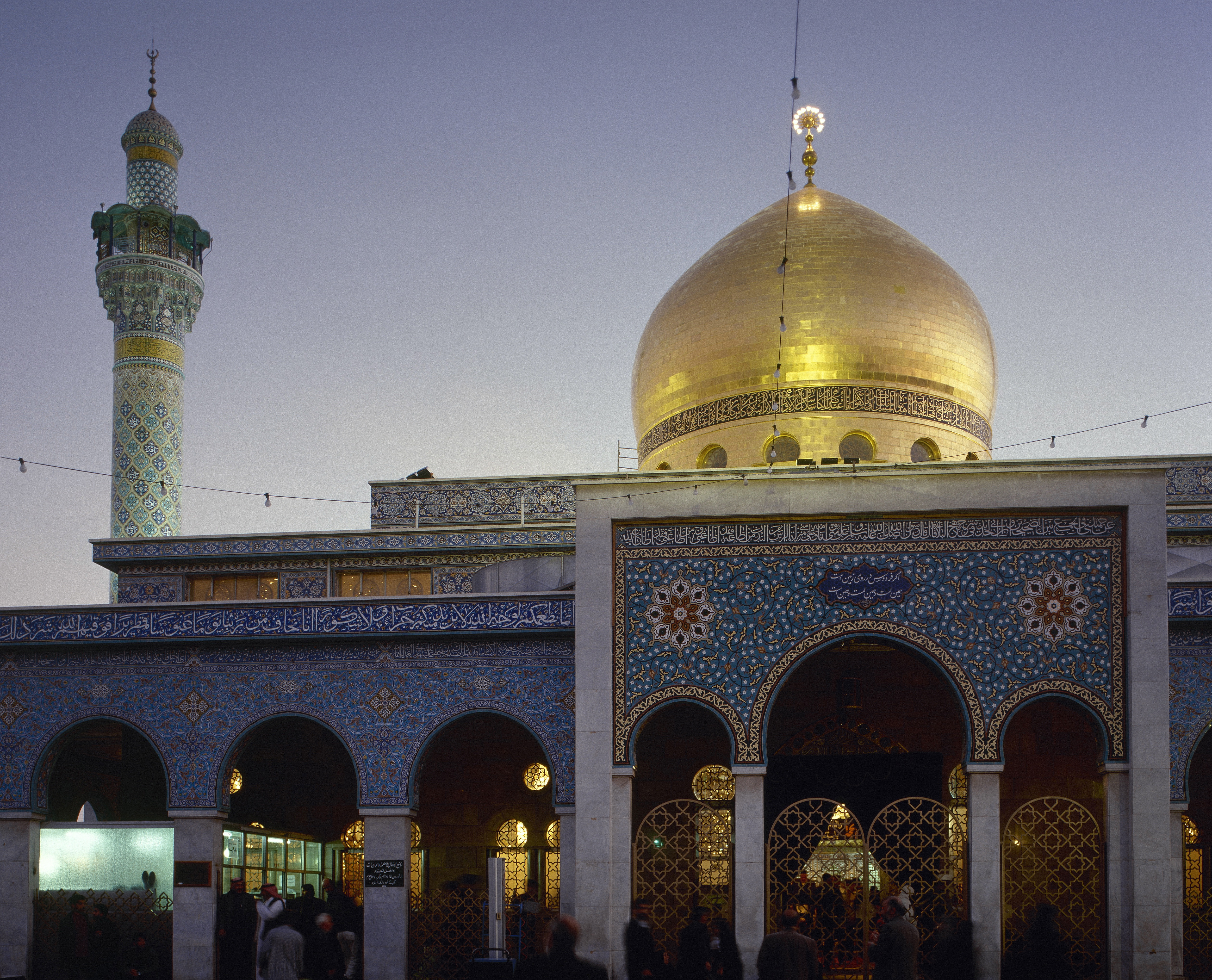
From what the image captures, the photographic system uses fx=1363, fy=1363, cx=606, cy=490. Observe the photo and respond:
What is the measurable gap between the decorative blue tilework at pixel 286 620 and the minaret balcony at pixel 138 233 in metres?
10.4

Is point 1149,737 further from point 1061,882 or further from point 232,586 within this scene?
point 232,586

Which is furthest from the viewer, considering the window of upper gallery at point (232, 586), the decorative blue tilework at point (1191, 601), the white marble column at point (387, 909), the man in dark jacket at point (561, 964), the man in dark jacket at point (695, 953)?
the window of upper gallery at point (232, 586)

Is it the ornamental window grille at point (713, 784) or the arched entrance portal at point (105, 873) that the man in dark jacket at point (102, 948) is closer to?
the arched entrance portal at point (105, 873)

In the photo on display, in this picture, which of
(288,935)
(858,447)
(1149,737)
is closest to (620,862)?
(288,935)

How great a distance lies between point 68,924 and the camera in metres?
11.8

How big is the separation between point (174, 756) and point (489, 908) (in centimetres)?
350

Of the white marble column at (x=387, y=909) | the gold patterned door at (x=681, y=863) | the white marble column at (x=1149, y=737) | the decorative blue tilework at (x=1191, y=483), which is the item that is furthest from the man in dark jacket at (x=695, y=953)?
the decorative blue tilework at (x=1191, y=483)

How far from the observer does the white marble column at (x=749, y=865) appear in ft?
35.6

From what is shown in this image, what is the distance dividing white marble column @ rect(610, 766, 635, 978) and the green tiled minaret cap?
1564cm

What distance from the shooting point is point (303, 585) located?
51.0 feet

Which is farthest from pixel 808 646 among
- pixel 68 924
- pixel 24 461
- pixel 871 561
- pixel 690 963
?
pixel 24 461

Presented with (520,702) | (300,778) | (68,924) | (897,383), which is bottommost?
(68,924)

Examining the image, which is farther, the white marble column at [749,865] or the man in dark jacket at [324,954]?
the white marble column at [749,865]

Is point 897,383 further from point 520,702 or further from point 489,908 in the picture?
point 489,908
